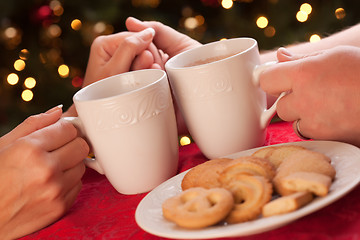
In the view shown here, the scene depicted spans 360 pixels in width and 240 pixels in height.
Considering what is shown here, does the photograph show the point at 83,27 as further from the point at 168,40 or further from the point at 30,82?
the point at 168,40

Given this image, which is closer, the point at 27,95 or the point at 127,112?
the point at 127,112

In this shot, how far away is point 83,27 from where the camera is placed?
1.66 meters

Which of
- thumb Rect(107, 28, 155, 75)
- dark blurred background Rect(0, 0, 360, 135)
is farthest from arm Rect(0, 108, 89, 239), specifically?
dark blurred background Rect(0, 0, 360, 135)

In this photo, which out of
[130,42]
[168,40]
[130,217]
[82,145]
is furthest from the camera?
[168,40]

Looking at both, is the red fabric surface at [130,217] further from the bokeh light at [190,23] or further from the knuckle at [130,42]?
the bokeh light at [190,23]

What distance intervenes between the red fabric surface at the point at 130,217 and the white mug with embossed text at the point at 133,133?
42mm

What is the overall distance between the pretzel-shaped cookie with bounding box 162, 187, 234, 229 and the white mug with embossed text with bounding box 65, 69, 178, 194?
0.18 meters

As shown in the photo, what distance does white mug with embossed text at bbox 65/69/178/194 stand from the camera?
0.66 meters

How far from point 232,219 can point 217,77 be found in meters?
0.28

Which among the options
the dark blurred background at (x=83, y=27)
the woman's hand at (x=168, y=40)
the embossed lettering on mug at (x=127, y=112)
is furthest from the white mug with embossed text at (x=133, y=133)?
the dark blurred background at (x=83, y=27)

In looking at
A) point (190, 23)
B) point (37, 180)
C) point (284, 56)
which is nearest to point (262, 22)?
point (190, 23)

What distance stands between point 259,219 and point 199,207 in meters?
0.07

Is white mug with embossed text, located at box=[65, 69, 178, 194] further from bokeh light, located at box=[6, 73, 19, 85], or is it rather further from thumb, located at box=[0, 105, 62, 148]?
bokeh light, located at box=[6, 73, 19, 85]

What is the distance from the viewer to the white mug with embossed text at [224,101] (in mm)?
701
